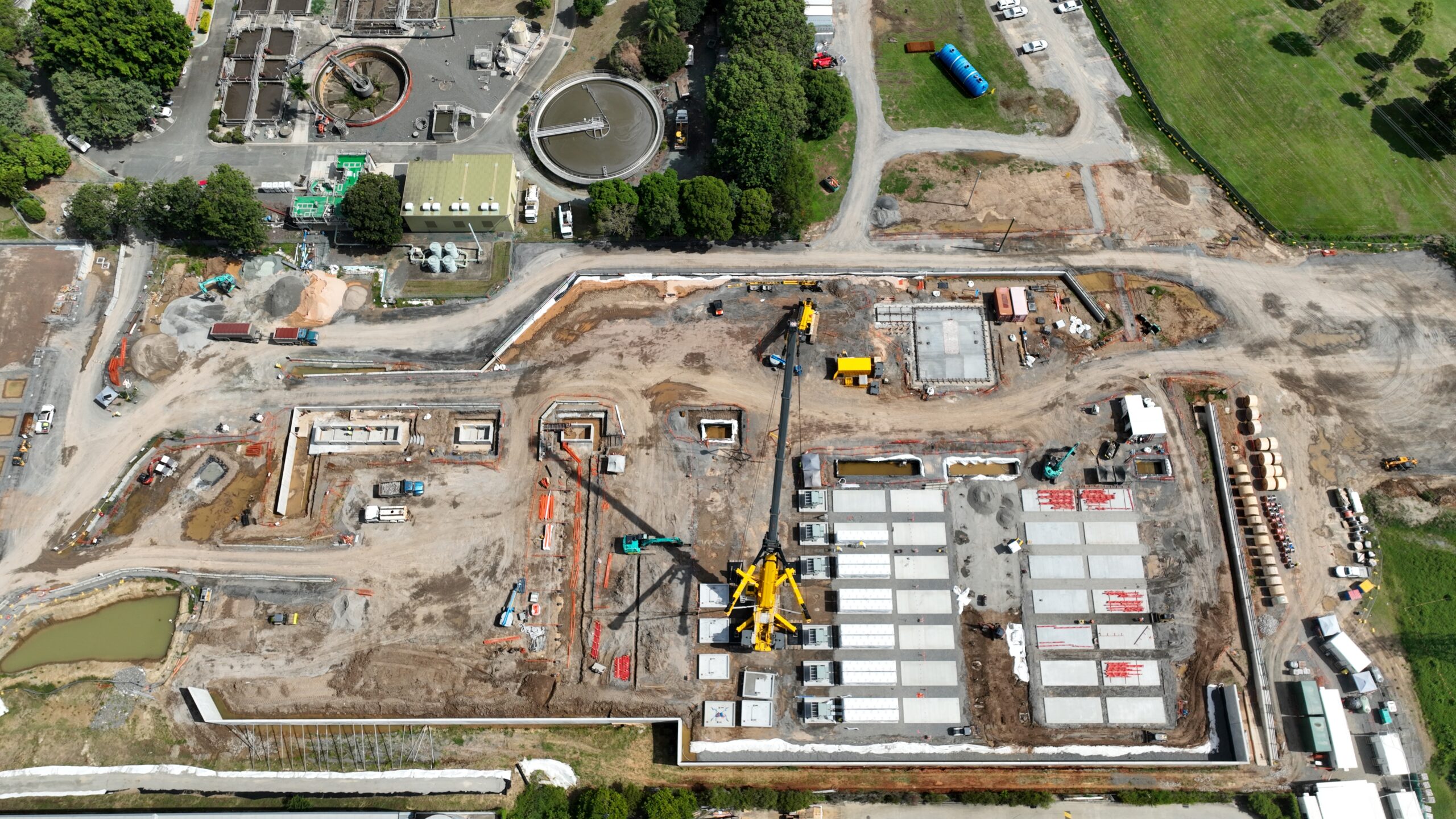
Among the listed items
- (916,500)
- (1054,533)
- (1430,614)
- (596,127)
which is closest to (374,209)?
(596,127)

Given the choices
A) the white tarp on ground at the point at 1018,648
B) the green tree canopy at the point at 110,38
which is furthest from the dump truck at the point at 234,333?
the white tarp on ground at the point at 1018,648

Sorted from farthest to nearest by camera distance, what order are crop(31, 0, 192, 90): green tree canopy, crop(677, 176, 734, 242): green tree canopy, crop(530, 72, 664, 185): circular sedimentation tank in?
crop(530, 72, 664, 185): circular sedimentation tank → crop(31, 0, 192, 90): green tree canopy → crop(677, 176, 734, 242): green tree canopy

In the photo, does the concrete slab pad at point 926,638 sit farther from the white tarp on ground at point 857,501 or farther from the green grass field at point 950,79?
the green grass field at point 950,79

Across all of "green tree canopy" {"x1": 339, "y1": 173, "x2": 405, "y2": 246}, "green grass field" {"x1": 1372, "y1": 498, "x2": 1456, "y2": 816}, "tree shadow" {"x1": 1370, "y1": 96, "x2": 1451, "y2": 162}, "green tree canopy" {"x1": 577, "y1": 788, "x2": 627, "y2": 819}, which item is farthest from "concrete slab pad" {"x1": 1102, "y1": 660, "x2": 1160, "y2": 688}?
"green tree canopy" {"x1": 339, "y1": 173, "x2": 405, "y2": 246}

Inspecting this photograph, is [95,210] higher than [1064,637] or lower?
higher

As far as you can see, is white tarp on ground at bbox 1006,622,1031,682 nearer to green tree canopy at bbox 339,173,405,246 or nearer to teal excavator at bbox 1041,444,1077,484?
teal excavator at bbox 1041,444,1077,484

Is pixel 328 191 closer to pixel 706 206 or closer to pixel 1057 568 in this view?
pixel 706 206
